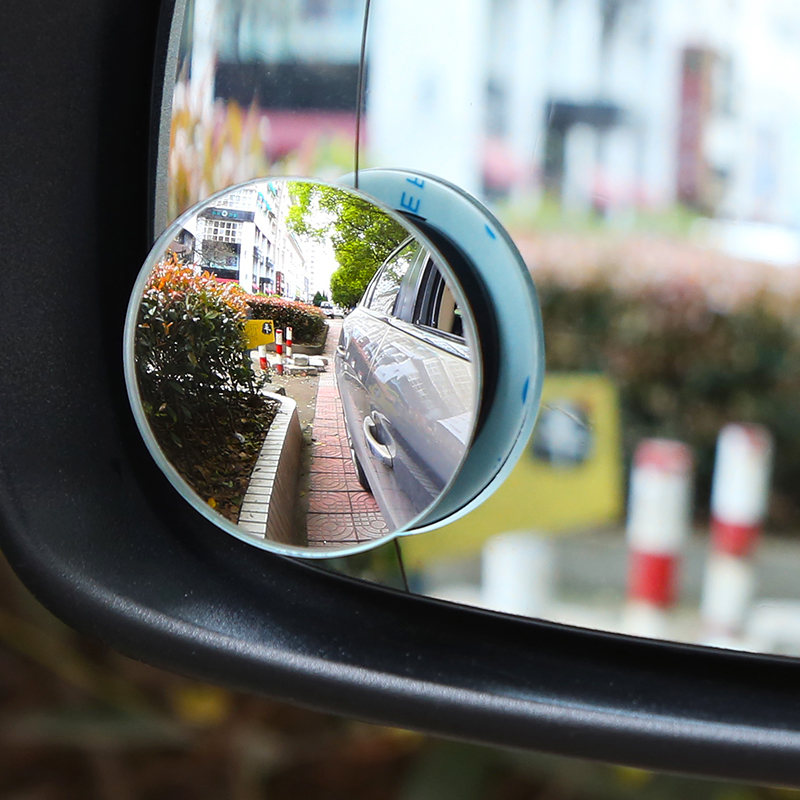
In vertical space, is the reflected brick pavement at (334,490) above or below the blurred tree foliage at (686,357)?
below

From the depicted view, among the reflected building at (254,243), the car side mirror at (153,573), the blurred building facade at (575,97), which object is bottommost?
the car side mirror at (153,573)

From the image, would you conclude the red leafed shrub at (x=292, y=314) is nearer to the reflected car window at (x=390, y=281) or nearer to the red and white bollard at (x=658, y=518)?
the reflected car window at (x=390, y=281)

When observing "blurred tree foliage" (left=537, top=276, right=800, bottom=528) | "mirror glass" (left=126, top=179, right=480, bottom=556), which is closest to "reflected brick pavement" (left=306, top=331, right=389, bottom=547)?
"mirror glass" (left=126, top=179, right=480, bottom=556)

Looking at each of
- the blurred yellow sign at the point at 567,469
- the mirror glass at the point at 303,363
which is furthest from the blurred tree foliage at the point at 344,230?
the blurred yellow sign at the point at 567,469

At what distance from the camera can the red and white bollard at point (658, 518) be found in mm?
421

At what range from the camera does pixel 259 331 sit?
1.27ft

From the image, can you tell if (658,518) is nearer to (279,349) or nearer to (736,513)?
(736,513)

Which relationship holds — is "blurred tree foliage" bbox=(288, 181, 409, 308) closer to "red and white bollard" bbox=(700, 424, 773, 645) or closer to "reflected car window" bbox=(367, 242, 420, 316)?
"reflected car window" bbox=(367, 242, 420, 316)

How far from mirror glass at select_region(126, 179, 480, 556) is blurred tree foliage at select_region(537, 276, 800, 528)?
6 centimetres

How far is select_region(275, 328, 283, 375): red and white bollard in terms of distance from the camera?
15.2 inches

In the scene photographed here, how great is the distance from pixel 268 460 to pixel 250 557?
16 cm

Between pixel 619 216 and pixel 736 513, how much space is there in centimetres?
15

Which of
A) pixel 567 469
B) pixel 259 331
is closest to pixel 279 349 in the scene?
pixel 259 331

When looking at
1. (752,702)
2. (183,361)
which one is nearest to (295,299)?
(183,361)
